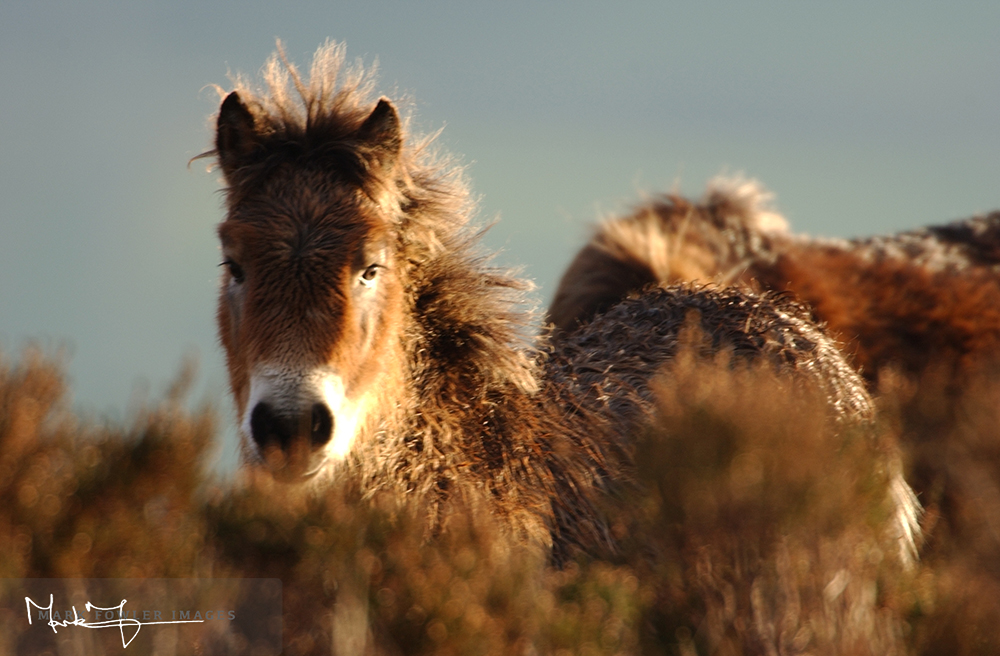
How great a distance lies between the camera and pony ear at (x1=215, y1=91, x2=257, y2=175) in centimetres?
402

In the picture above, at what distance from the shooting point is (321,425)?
3.36 m

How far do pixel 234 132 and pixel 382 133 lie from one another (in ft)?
2.02

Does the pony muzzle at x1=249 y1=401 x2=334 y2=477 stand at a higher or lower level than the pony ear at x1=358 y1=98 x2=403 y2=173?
lower

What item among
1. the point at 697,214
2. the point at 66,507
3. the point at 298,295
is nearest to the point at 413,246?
the point at 298,295

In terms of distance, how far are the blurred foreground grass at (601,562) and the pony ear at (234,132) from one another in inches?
46.5

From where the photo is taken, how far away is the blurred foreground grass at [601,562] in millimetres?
3016

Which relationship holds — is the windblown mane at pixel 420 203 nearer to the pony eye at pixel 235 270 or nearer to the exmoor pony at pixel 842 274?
the pony eye at pixel 235 270

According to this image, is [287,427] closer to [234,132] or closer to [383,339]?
[383,339]

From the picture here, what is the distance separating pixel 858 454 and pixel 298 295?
6.94 ft

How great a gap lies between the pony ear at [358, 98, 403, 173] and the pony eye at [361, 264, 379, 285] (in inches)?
18.7

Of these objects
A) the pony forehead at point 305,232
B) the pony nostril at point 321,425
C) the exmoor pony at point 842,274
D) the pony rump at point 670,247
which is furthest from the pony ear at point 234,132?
the exmoor pony at point 842,274

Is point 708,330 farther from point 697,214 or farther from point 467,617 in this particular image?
point 697,214
